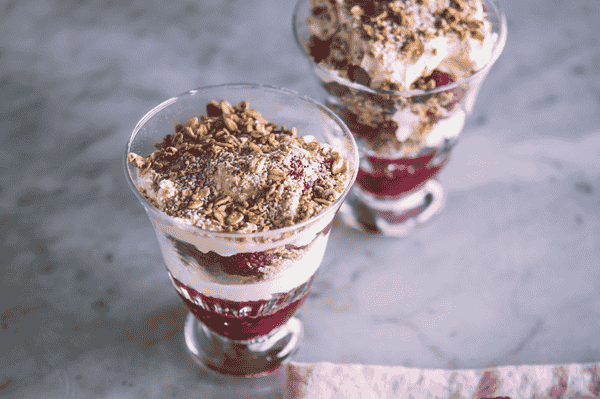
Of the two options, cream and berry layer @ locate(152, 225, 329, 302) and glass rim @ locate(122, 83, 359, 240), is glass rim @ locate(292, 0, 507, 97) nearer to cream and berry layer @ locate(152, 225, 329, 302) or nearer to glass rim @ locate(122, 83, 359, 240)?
glass rim @ locate(122, 83, 359, 240)

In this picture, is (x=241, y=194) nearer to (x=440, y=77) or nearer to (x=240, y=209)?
(x=240, y=209)

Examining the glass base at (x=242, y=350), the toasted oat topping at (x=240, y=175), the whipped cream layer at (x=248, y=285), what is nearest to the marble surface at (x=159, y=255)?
the glass base at (x=242, y=350)

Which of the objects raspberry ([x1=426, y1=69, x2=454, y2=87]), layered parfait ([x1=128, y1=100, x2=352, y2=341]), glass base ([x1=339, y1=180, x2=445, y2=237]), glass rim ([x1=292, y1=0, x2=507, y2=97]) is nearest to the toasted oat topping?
layered parfait ([x1=128, y1=100, x2=352, y2=341])

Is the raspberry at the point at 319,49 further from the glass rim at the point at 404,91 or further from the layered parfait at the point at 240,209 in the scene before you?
the layered parfait at the point at 240,209

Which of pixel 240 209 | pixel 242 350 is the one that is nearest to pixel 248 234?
pixel 240 209

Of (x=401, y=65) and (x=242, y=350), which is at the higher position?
(x=401, y=65)

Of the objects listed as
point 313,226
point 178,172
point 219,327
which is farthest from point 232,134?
point 219,327

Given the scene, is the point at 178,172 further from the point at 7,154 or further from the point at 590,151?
the point at 590,151

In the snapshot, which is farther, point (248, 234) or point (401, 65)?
point (401, 65)
